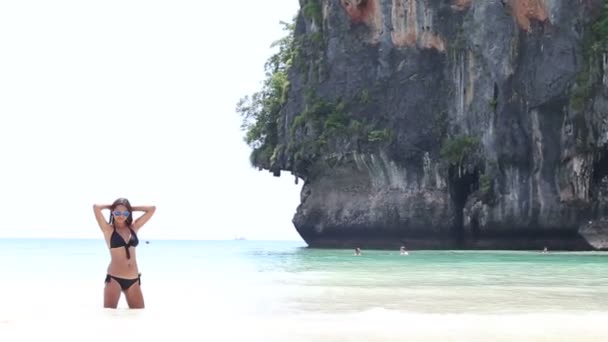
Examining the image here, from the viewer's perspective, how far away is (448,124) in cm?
3491

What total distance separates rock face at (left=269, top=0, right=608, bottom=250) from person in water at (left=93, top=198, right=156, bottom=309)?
2491 centimetres

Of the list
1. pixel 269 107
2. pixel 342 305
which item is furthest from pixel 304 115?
pixel 342 305

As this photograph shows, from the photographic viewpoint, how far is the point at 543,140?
103 feet

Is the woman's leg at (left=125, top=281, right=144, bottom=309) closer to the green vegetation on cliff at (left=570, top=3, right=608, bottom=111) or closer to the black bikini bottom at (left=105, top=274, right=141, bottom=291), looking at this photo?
the black bikini bottom at (left=105, top=274, right=141, bottom=291)

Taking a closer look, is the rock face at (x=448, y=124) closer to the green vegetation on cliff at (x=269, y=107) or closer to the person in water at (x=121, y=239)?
the green vegetation on cliff at (x=269, y=107)

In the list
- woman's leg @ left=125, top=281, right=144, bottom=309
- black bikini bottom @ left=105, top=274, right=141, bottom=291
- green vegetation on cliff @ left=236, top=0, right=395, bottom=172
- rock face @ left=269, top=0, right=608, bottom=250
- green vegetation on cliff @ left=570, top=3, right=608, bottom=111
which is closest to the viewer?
black bikini bottom @ left=105, top=274, right=141, bottom=291

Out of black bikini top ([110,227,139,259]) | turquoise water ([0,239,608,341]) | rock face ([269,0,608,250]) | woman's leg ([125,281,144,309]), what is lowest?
turquoise water ([0,239,608,341])

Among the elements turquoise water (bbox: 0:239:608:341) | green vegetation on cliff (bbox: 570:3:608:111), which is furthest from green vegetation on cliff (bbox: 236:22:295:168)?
turquoise water (bbox: 0:239:608:341)

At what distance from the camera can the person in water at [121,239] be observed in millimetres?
7590

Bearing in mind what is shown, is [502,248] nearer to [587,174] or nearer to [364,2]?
[587,174]

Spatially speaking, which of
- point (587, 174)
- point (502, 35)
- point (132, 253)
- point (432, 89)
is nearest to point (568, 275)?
point (132, 253)

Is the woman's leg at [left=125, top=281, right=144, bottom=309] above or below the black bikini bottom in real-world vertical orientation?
below

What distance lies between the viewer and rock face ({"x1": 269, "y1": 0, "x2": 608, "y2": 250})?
3102 cm

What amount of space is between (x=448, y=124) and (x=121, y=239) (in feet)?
92.9
